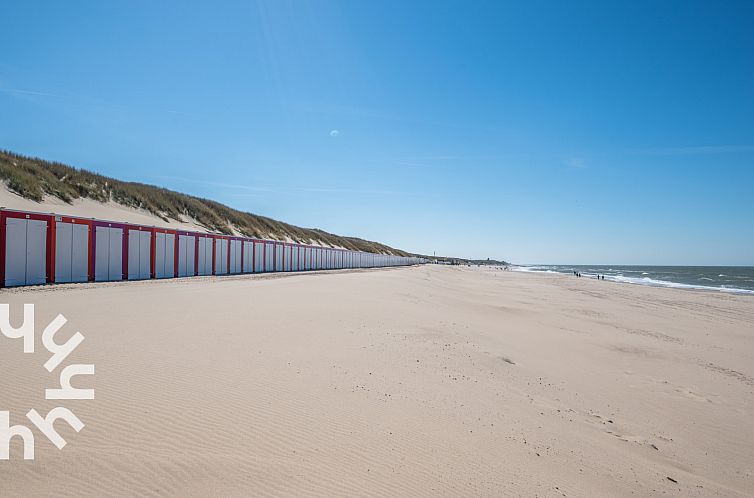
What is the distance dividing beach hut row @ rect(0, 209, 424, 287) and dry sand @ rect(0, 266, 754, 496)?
6898 millimetres

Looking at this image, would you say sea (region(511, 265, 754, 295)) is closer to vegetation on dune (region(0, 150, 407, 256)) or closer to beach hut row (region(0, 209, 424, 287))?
beach hut row (region(0, 209, 424, 287))

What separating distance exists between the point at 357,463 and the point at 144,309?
8209mm

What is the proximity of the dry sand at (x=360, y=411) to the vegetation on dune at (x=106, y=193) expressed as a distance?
2544cm

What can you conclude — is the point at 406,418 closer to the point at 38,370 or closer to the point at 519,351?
the point at 38,370

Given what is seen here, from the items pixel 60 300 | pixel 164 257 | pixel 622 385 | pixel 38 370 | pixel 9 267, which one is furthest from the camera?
pixel 164 257

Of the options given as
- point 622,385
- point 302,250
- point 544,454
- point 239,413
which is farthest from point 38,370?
point 302,250

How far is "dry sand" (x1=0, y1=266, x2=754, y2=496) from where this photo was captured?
3562 mm

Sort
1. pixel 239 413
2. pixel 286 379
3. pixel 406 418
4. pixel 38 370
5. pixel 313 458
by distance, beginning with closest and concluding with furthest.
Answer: pixel 313 458
pixel 239 413
pixel 406 418
pixel 38 370
pixel 286 379

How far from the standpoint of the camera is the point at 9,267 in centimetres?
1529
